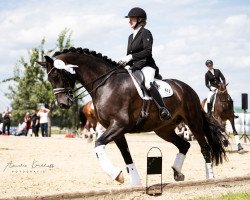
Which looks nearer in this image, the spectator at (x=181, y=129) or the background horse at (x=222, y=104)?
the background horse at (x=222, y=104)

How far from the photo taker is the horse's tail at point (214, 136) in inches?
396

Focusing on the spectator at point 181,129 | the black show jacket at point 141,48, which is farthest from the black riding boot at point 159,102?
the spectator at point 181,129

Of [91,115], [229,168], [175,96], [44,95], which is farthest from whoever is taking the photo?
[44,95]

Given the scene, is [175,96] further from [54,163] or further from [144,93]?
[54,163]

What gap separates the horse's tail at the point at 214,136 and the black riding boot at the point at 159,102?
1.68m

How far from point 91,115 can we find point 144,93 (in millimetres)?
16132

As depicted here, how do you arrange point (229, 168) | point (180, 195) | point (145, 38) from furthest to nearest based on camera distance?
1. point (229, 168)
2. point (145, 38)
3. point (180, 195)

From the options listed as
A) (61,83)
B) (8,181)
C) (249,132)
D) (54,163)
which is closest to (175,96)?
(61,83)

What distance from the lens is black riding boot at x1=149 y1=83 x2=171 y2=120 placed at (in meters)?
8.70

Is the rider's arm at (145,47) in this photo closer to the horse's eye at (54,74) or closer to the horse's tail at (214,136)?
the horse's eye at (54,74)

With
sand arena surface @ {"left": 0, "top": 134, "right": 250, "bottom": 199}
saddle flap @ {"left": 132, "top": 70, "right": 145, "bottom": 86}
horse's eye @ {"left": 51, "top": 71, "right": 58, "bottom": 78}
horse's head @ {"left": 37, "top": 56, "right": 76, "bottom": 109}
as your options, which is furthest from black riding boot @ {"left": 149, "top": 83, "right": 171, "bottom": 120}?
horse's eye @ {"left": 51, "top": 71, "right": 58, "bottom": 78}

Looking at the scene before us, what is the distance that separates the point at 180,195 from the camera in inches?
293

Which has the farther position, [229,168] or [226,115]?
[226,115]

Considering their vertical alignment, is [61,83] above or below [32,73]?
below
